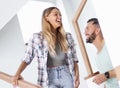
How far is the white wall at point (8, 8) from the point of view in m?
1.95

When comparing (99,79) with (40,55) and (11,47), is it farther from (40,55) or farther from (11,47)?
(11,47)

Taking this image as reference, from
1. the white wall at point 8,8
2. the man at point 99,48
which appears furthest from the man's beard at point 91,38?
the white wall at point 8,8

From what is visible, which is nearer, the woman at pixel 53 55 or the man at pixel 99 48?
the man at pixel 99 48

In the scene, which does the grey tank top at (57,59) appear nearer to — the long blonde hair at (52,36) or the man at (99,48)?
the long blonde hair at (52,36)

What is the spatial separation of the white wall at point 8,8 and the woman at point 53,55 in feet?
1.55

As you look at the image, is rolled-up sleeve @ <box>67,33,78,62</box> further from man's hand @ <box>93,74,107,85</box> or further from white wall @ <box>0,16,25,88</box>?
white wall @ <box>0,16,25,88</box>

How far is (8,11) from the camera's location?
2066 mm

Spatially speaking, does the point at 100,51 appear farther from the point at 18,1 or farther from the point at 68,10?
the point at 18,1

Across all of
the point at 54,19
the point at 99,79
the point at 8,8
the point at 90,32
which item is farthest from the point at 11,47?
the point at 99,79

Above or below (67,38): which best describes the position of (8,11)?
above

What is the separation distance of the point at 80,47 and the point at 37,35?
0.31m

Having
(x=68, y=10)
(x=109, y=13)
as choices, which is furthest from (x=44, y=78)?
(x=109, y=13)

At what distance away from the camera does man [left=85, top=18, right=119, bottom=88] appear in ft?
3.63

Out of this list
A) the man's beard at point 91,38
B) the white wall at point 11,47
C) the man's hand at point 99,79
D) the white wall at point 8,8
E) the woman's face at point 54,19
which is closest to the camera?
the man's hand at point 99,79
